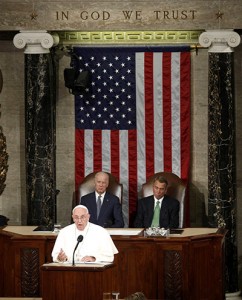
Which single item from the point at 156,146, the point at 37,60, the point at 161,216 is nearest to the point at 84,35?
the point at 37,60

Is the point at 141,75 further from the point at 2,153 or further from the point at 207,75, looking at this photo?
the point at 2,153

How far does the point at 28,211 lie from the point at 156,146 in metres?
2.33

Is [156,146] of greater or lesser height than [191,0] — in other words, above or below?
below

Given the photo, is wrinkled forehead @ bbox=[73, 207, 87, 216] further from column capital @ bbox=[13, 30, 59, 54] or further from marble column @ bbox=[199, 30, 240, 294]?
column capital @ bbox=[13, 30, 59, 54]

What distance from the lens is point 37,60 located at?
55.7ft

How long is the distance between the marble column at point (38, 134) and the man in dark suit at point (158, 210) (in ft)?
5.05

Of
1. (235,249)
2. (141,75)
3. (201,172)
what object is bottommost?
(235,249)

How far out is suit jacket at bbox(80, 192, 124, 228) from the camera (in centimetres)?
1620

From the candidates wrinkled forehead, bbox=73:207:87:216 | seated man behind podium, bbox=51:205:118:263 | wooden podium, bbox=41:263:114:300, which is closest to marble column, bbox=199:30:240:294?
seated man behind podium, bbox=51:205:118:263

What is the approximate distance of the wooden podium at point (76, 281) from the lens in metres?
12.2

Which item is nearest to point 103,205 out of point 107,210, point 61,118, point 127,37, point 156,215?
point 107,210

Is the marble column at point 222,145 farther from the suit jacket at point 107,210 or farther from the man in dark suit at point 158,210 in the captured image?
the suit jacket at point 107,210

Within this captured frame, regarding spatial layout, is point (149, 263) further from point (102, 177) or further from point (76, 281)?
point (76, 281)

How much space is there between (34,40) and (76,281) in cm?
566
